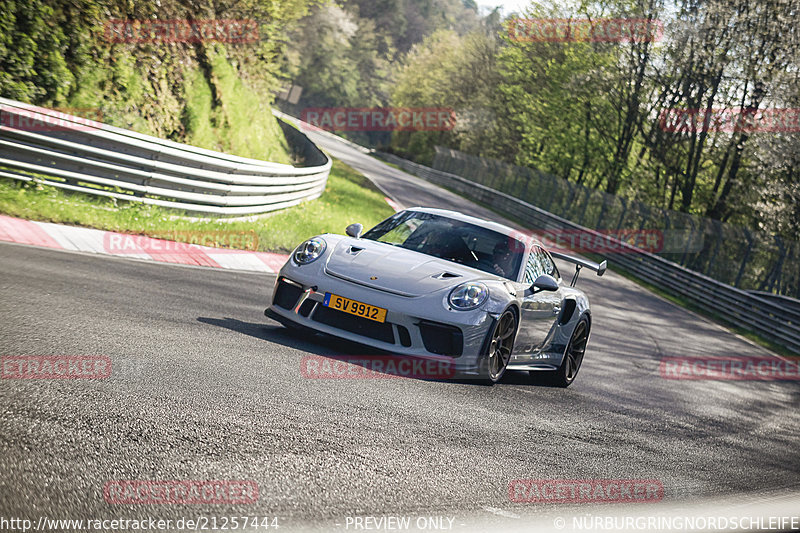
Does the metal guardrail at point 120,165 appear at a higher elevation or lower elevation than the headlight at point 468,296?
lower

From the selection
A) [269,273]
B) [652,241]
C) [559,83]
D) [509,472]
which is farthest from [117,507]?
[559,83]

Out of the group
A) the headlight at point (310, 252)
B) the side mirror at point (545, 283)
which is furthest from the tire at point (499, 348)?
the headlight at point (310, 252)

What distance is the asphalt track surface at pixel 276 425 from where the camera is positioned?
327 cm

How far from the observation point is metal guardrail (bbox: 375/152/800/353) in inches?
832

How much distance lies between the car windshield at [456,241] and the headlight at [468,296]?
30.7 inches

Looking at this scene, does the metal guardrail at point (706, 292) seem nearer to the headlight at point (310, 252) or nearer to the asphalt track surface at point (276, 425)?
the asphalt track surface at point (276, 425)

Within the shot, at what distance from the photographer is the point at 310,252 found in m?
7.01

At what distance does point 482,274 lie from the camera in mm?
7141

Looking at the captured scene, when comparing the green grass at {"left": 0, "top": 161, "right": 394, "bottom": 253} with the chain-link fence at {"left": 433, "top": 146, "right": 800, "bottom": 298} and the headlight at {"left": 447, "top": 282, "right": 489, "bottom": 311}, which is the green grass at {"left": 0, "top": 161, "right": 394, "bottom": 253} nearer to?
the headlight at {"left": 447, "top": 282, "right": 489, "bottom": 311}

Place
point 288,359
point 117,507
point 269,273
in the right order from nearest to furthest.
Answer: point 117,507
point 288,359
point 269,273

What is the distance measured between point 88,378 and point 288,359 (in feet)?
6.07

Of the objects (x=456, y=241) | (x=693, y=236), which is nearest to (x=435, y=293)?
(x=456, y=241)

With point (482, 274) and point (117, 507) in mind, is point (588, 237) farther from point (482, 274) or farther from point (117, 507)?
point (117, 507)

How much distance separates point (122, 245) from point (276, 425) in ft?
22.9
